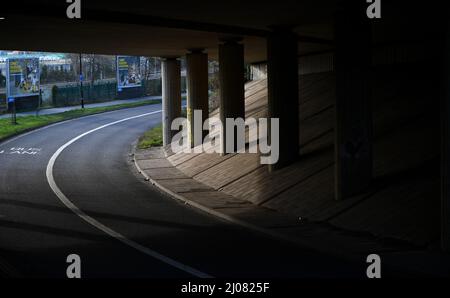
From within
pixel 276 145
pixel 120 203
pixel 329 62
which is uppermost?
pixel 329 62

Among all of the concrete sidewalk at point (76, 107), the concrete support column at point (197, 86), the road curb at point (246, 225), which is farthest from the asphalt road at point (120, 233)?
the concrete sidewalk at point (76, 107)

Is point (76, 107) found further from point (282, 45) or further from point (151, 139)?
point (282, 45)

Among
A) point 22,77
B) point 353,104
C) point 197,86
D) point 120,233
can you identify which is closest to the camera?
point 120,233

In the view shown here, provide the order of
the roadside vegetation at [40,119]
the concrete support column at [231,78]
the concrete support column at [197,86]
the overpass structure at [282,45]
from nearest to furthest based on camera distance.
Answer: the overpass structure at [282,45] < the concrete support column at [231,78] < the concrete support column at [197,86] < the roadside vegetation at [40,119]

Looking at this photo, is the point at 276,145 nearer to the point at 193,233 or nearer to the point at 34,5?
the point at 193,233

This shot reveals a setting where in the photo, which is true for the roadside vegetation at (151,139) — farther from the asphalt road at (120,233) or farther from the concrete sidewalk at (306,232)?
the concrete sidewalk at (306,232)

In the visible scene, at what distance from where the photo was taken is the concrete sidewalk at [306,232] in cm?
1496

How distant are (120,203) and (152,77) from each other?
2411 inches

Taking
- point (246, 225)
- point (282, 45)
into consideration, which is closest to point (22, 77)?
point (282, 45)

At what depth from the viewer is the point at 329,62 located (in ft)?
136

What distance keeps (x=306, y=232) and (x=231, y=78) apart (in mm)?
15425

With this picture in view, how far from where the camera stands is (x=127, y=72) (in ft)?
258

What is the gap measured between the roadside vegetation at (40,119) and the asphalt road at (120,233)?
13754 millimetres
